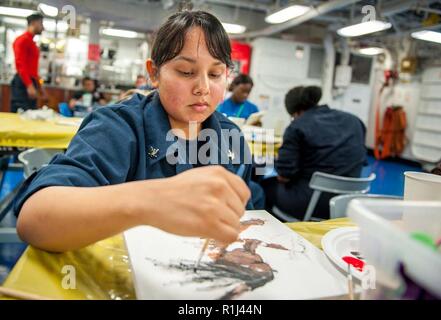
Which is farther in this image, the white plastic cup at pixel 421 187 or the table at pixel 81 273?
the white plastic cup at pixel 421 187

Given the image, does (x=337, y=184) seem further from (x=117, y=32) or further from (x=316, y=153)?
(x=117, y=32)

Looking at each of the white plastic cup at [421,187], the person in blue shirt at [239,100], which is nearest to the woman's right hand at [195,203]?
the white plastic cup at [421,187]

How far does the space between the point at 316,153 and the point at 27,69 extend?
9.85 ft

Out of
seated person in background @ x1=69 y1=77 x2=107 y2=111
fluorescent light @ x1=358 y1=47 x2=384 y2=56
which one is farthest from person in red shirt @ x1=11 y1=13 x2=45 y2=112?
fluorescent light @ x1=358 y1=47 x2=384 y2=56

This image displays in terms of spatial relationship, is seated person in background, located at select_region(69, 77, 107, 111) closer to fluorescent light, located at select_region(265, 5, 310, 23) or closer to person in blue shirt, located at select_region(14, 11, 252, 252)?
fluorescent light, located at select_region(265, 5, 310, 23)

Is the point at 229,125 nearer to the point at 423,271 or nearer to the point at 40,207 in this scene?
the point at 40,207

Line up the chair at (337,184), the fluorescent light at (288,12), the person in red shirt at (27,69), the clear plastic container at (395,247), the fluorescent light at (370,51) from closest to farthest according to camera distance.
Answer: the clear plastic container at (395,247), the chair at (337,184), the person in red shirt at (27,69), the fluorescent light at (288,12), the fluorescent light at (370,51)

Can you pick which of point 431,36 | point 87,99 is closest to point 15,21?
point 87,99

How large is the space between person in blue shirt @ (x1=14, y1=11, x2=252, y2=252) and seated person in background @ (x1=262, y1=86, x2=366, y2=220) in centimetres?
101

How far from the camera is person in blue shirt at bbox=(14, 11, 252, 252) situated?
40 cm

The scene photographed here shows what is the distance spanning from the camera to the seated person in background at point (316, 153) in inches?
80.4

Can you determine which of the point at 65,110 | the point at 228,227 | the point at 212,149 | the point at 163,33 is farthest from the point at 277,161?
the point at 65,110

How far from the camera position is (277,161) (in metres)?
2.19

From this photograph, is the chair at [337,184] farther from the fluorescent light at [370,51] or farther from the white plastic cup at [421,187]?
the fluorescent light at [370,51]
